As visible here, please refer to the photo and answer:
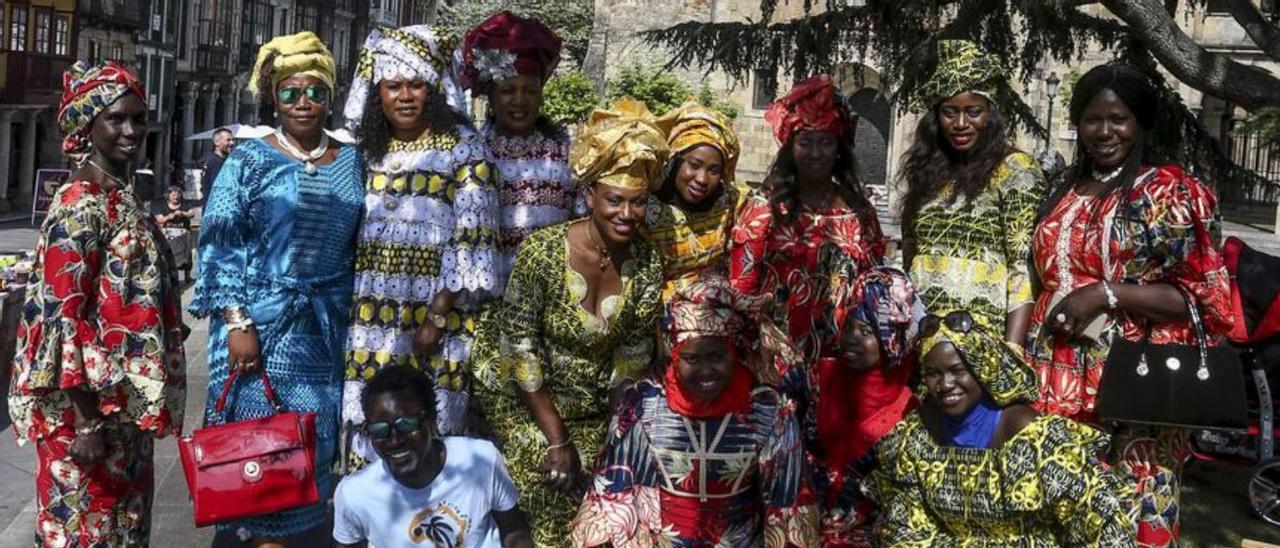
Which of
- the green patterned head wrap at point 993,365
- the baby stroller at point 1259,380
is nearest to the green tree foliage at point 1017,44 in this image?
the baby stroller at point 1259,380

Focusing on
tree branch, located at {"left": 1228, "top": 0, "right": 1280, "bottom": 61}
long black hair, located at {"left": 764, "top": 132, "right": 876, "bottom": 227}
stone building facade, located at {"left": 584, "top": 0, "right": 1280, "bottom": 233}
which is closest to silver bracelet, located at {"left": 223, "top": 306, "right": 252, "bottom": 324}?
long black hair, located at {"left": 764, "top": 132, "right": 876, "bottom": 227}

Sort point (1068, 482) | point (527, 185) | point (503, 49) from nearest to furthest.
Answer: point (1068, 482)
point (503, 49)
point (527, 185)

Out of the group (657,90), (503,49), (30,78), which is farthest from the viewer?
(30,78)

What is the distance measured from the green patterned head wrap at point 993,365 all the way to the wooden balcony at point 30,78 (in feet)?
101

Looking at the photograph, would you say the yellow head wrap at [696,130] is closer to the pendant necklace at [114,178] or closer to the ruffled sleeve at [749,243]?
the ruffled sleeve at [749,243]

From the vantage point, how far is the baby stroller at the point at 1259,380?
7070 millimetres

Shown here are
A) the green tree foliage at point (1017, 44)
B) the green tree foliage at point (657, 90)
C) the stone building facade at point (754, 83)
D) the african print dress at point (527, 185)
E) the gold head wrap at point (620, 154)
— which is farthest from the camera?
the stone building facade at point (754, 83)

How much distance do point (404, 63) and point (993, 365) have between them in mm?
2441

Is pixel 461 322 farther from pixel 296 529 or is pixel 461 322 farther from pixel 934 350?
pixel 934 350

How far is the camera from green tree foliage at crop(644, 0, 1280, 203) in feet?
22.7

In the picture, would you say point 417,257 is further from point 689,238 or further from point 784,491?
point 784,491

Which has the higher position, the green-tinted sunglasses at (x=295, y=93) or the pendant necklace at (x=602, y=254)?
the green-tinted sunglasses at (x=295, y=93)

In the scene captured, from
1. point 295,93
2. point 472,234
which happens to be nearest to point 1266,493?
point 472,234

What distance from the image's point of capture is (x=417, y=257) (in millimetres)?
5457
